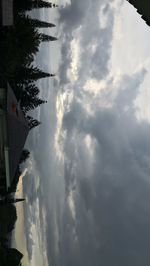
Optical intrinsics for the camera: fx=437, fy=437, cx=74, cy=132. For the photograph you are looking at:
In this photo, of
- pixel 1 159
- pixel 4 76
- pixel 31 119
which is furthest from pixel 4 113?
pixel 31 119

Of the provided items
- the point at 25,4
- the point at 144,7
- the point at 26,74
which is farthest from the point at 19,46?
the point at 144,7

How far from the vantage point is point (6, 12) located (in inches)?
2165

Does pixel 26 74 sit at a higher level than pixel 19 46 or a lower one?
higher

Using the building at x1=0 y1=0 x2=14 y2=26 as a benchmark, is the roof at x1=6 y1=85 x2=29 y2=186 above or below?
below

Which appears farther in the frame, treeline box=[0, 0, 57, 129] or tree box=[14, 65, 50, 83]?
tree box=[14, 65, 50, 83]

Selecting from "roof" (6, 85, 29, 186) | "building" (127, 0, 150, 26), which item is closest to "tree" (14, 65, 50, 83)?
"roof" (6, 85, 29, 186)

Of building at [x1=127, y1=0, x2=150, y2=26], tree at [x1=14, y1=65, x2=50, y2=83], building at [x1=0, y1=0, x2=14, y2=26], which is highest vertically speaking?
tree at [x1=14, y1=65, x2=50, y2=83]

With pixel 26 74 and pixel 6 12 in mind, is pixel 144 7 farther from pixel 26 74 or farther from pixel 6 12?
pixel 26 74

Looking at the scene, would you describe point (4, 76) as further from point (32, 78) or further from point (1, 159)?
point (1, 159)

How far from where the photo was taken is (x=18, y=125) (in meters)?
52.0

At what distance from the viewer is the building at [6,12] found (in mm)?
53594

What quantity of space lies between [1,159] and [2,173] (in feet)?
7.50

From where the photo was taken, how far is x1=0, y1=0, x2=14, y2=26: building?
53594 millimetres

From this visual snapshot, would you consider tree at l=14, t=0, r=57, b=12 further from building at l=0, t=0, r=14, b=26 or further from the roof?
the roof
